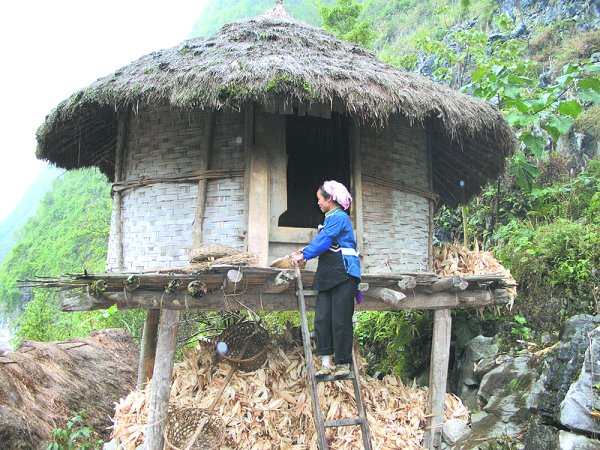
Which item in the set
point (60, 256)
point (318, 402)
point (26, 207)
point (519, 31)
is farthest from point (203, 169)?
point (26, 207)

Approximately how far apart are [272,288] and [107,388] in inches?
235

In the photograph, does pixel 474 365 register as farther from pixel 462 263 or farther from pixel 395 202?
pixel 395 202

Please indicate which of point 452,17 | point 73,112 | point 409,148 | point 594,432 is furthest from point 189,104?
point 452,17

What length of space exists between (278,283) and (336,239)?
1.96 ft

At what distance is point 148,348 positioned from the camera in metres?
6.96

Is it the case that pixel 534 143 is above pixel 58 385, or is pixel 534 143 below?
above

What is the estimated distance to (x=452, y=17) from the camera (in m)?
20.1

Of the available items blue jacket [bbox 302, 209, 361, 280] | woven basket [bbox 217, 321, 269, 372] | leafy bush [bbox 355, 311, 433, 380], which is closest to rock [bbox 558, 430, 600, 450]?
blue jacket [bbox 302, 209, 361, 280]

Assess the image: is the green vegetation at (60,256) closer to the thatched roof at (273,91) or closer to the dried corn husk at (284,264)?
the thatched roof at (273,91)

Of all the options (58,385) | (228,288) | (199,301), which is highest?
(228,288)

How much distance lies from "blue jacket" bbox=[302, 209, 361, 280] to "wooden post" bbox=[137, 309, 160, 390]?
11.1ft

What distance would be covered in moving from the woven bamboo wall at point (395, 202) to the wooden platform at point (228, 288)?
307mm

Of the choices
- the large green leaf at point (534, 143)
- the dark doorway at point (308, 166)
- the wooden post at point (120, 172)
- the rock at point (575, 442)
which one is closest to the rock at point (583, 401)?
the rock at point (575, 442)

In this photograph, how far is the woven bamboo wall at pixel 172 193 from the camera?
531 centimetres
